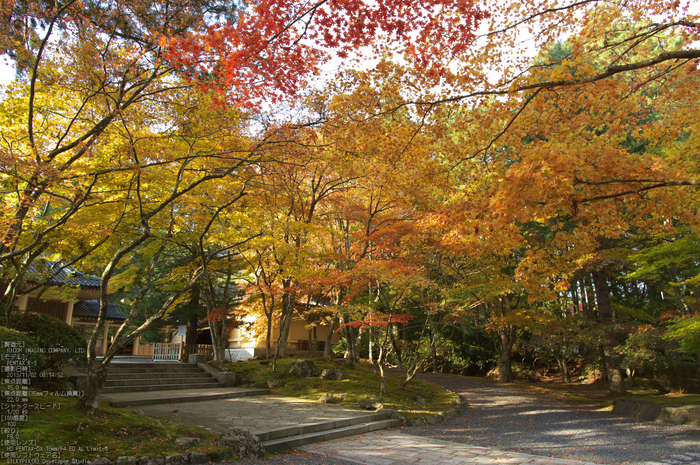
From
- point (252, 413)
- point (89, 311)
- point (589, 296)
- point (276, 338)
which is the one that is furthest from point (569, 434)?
point (89, 311)

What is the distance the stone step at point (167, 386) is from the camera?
1033 centimetres

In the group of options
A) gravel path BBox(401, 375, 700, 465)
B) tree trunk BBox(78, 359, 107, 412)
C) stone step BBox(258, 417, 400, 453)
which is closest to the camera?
tree trunk BBox(78, 359, 107, 412)

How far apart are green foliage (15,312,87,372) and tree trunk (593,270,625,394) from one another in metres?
13.9

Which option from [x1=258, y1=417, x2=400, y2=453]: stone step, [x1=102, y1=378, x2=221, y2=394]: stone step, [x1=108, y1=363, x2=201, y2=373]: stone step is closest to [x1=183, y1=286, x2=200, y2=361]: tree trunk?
[x1=108, y1=363, x2=201, y2=373]: stone step

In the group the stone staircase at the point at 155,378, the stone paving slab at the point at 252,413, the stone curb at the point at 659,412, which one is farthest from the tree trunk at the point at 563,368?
the stone staircase at the point at 155,378

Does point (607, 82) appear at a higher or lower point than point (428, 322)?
higher

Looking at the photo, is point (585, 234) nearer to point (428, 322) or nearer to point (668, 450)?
point (668, 450)

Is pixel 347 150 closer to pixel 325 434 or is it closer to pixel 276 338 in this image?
pixel 325 434

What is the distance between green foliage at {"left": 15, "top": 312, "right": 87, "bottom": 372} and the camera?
702cm

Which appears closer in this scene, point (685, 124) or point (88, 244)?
point (685, 124)

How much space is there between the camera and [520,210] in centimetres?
506

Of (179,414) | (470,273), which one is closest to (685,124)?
(470,273)

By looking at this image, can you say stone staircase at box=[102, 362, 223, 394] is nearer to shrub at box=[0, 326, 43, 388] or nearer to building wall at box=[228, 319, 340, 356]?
shrub at box=[0, 326, 43, 388]

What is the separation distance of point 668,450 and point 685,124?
19.2 ft
